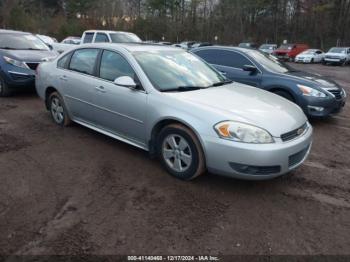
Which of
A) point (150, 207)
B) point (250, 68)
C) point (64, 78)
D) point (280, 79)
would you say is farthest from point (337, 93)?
point (64, 78)

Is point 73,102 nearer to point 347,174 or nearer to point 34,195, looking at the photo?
point 34,195

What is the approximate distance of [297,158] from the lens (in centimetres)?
381

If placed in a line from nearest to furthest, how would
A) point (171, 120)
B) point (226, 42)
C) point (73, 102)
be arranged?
point (171, 120), point (73, 102), point (226, 42)

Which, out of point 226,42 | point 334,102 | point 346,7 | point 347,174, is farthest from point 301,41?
point 347,174

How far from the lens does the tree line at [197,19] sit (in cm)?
4200

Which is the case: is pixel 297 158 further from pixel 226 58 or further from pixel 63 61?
pixel 226 58

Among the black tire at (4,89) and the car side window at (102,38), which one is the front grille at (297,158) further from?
the car side window at (102,38)

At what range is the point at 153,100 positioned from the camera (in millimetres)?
4094

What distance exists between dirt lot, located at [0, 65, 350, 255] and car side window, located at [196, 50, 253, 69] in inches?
129

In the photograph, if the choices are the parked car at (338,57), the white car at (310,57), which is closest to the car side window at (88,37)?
the parked car at (338,57)

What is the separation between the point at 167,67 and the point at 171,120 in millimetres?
949

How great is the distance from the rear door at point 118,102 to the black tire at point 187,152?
36cm

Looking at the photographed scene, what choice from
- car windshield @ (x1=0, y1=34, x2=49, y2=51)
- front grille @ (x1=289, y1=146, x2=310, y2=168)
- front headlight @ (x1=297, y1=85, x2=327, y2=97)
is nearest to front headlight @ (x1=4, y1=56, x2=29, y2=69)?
car windshield @ (x1=0, y1=34, x2=49, y2=51)

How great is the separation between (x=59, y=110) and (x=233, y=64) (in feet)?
13.3
